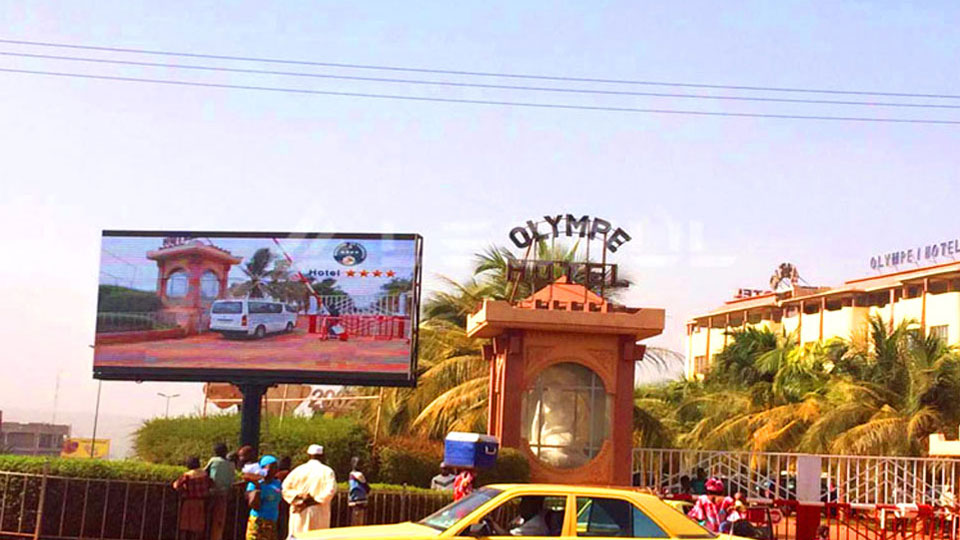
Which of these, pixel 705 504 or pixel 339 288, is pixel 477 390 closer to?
pixel 339 288

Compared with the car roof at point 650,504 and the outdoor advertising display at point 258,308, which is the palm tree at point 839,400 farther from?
the car roof at point 650,504

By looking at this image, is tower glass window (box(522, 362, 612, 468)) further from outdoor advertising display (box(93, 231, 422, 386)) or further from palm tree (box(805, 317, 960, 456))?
palm tree (box(805, 317, 960, 456))

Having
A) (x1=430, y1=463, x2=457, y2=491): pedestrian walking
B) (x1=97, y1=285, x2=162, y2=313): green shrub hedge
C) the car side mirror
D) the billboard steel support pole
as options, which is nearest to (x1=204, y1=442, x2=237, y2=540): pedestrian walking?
(x1=430, y1=463, x2=457, y2=491): pedestrian walking

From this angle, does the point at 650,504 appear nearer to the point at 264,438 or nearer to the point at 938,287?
the point at 264,438

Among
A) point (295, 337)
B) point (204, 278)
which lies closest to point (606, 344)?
point (295, 337)

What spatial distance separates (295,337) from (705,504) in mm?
9467

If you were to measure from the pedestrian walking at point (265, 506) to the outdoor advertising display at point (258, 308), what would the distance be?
8512 millimetres

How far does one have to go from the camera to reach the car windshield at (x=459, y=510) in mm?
11788

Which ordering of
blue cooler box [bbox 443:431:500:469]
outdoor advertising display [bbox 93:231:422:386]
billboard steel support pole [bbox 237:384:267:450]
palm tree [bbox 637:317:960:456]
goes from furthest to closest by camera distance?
palm tree [bbox 637:317:960:456] < outdoor advertising display [bbox 93:231:422:386] < billboard steel support pole [bbox 237:384:267:450] < blue cooler box [bbox 443:431:500:469]

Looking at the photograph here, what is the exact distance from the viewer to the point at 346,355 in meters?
23.8

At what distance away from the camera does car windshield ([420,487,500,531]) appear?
11.8m

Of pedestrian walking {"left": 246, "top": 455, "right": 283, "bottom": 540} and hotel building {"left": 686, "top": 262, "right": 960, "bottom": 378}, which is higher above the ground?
hotel building {"left": 686, "top": 262, "right": 960, "bottom": 378}

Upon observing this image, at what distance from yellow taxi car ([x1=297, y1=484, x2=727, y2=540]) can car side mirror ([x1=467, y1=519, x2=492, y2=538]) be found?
11mm

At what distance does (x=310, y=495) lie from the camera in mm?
14859
